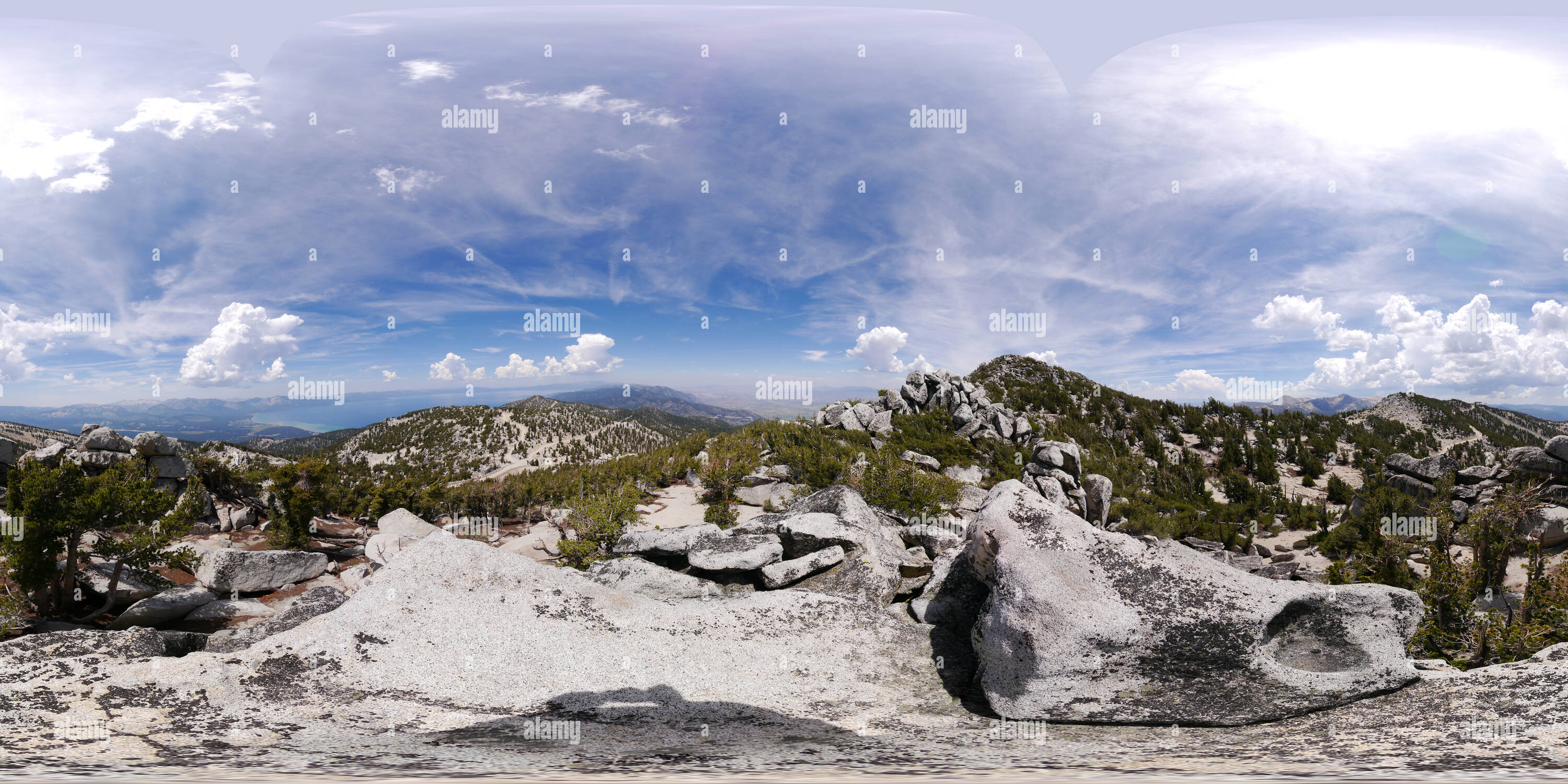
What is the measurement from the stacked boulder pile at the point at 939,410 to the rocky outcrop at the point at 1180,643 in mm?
32737

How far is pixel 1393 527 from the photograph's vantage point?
68.6 feet

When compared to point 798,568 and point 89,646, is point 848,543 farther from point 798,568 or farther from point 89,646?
point 89,646

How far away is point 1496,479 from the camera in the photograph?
80.9 feet

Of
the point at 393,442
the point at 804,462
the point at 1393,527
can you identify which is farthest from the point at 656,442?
the point at 1393,527

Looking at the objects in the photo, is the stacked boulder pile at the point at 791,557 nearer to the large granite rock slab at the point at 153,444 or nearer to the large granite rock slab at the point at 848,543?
the large granite rock slab at the point at 848,543

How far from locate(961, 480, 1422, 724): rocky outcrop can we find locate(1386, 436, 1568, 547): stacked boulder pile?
1667 cm

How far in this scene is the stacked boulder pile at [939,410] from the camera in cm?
3988

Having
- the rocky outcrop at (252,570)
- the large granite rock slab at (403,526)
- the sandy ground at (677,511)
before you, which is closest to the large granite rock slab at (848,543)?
the sandy ground at (677,511)

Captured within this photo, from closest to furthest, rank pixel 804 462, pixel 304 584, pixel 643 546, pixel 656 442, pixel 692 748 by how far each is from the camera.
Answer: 1. pixel 692 748
2. pixel 643 546
3. pixel 304 584
4. pixel 804 462
5. pixel 656 442

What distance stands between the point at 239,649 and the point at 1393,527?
32.8 m

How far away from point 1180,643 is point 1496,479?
3230 cm

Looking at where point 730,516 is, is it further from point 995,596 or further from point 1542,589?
point 1542,589

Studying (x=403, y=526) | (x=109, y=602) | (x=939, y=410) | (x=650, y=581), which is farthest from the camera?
(x=939, y=410)

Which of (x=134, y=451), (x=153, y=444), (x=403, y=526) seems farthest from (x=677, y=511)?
(x=153, y=444)
